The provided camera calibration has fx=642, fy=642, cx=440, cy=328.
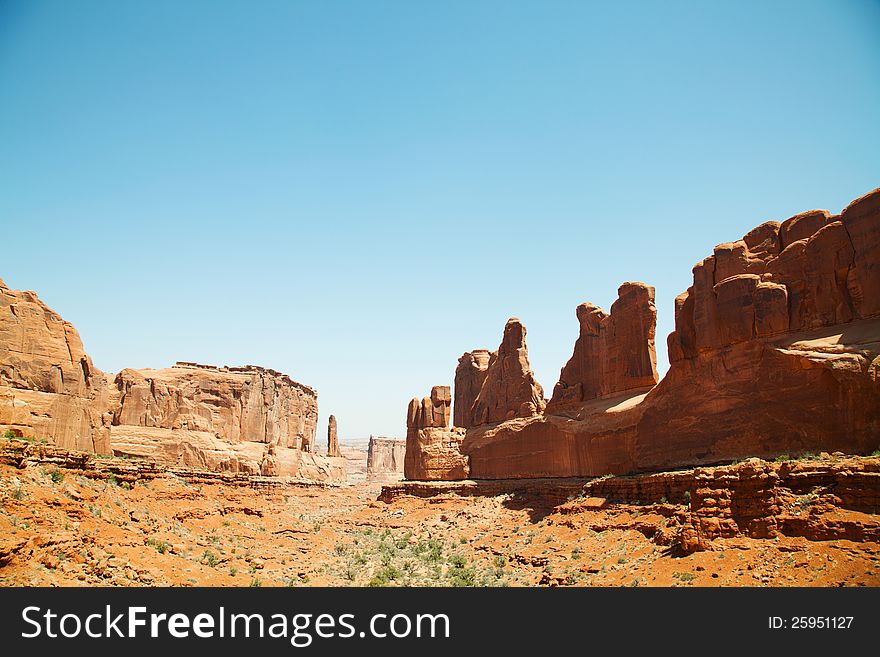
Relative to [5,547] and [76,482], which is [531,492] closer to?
[76,482]

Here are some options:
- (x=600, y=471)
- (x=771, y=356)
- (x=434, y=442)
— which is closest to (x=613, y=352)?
(x=600, y=471)

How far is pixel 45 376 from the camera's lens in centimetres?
3456

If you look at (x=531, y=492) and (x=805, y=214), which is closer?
(x=805, y=214)

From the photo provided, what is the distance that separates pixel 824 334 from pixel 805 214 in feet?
19.8

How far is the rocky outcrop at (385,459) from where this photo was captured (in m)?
121

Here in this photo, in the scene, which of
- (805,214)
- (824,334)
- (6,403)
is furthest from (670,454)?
(6,403)

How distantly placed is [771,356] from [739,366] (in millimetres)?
1797

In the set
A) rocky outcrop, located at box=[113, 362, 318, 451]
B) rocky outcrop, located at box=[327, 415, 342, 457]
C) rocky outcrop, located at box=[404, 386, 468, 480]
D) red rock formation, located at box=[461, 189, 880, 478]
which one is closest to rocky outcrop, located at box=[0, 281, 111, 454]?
rocky outcrop, located at box=[113, 362, 318, 451]

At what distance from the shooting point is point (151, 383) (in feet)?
205

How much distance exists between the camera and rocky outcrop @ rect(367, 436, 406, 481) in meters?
121

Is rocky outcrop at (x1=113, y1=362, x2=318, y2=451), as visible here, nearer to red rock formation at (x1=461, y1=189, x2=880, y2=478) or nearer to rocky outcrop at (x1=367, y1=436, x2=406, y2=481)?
rocky outcrop at (x1=367, y1=436, x2=406, y2=481)

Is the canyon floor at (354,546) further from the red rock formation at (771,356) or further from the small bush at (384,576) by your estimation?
the red rock formation at (771,356)

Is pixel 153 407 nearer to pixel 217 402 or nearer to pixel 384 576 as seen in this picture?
pixel 217 402

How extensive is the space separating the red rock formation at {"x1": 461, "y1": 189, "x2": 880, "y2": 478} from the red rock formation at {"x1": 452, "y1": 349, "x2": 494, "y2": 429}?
849 inches
